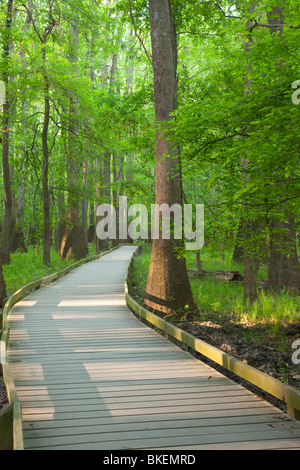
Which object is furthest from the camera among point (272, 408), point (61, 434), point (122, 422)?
point (272, 408)

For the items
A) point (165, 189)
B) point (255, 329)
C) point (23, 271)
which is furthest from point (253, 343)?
point (23, 271)

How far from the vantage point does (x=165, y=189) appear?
9789 mm

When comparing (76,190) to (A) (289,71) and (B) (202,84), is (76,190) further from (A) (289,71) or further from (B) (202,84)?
(A) (289,71)

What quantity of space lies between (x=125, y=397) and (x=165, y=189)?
5.91 m

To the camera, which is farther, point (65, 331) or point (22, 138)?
point (22, 138)

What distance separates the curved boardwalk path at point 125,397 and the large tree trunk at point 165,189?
4.57 ft

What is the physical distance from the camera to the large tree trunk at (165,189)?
9.72 meters

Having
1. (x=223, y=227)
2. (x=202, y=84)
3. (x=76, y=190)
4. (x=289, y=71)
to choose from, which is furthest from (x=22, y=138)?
(x=289, y=71)

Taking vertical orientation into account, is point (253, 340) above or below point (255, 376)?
below

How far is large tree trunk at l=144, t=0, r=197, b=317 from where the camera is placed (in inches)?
383

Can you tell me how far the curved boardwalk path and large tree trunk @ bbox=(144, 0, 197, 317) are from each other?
1.39 metres

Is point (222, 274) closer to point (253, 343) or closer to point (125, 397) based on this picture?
point (253, 343)

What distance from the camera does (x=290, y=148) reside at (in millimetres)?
4957

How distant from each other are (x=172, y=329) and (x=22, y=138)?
16.6 m
